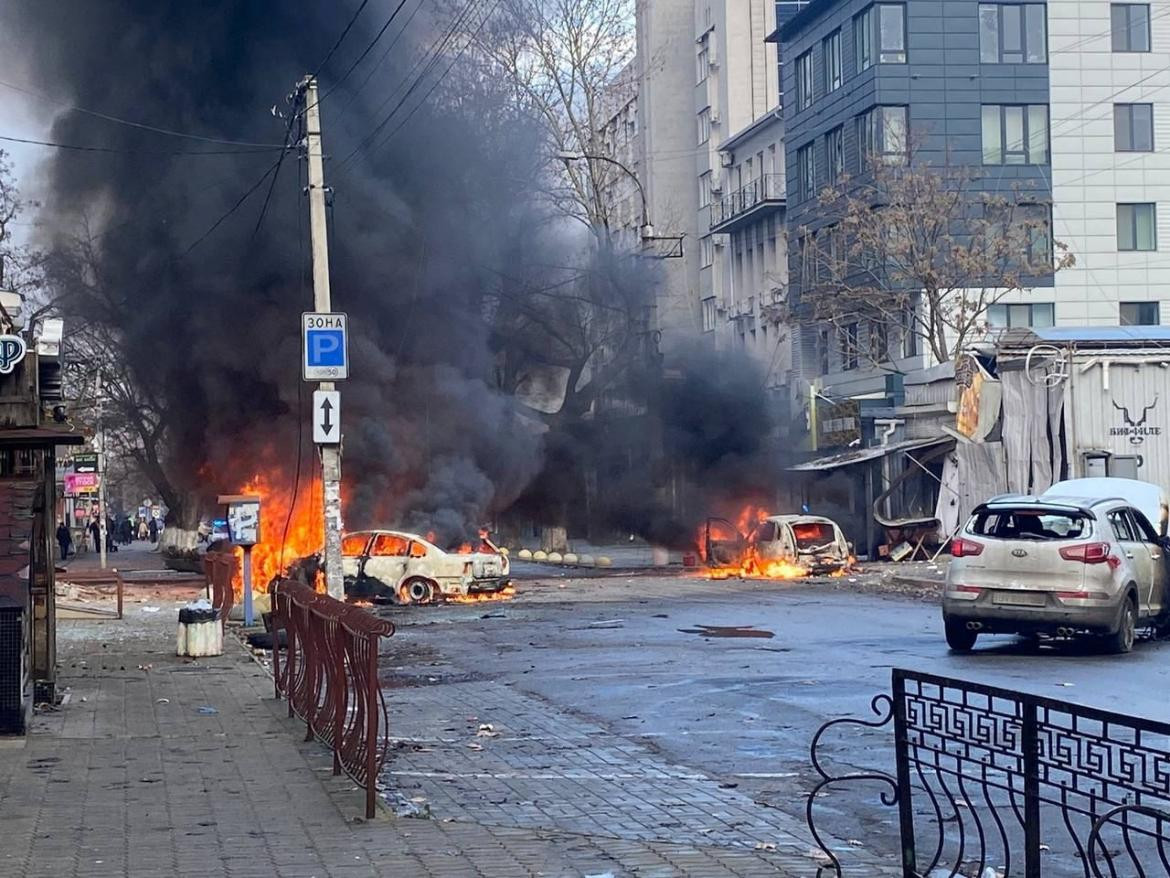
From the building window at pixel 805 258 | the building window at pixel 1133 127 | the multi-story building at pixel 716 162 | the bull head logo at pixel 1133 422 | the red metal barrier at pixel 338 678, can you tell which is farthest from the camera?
the multi-story building at pixel 716 162

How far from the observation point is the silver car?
52.1 ft

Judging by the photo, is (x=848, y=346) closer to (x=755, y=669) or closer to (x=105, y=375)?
(x=105, y=375)

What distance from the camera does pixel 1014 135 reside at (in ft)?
156

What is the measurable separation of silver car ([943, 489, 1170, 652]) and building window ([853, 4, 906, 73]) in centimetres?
3258

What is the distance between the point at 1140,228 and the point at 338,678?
43.9 metres

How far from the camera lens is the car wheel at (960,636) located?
1653cm

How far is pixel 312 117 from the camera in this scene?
21.5 m

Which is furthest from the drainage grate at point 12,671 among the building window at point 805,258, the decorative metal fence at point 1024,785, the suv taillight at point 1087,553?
the building window at point 805,258

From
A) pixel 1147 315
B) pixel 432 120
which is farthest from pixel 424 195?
pixel 1147 315

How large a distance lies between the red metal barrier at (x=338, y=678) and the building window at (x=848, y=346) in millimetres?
36362

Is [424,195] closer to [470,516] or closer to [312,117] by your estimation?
[470,516]

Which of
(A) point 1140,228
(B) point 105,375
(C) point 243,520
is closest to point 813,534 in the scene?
(C) point 243,520

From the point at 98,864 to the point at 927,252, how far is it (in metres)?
35.0

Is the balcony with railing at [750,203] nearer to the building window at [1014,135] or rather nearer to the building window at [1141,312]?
the building window at [1014,135]
